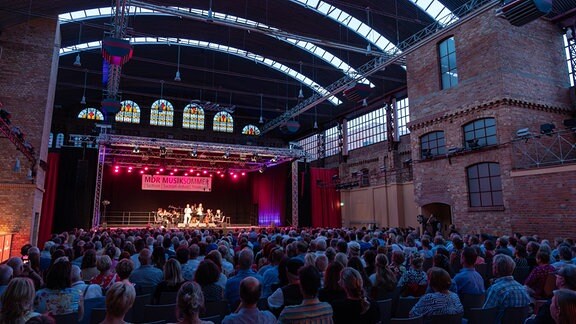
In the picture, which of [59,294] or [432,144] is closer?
[59,294]

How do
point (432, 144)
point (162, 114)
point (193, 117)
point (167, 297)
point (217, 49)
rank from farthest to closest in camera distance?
1. point (193, 117)
2. point (162, 114)
3. point (217, 49)
4. point (432, 144)
5. point (167, 297)

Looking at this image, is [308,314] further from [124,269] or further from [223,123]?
[223,123]

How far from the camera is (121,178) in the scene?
24.2m

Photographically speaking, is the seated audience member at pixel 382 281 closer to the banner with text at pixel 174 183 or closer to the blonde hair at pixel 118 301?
the blonde hair at pixel 118 301

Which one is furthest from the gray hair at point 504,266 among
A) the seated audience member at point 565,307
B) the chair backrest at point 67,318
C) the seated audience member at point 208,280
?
the chair backrest at point 67,318

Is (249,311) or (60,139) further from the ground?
(60,139)

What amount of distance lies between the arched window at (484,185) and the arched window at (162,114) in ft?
71.0

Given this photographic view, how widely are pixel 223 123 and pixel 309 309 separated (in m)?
27.6

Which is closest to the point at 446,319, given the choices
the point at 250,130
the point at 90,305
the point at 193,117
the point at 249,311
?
the point at 249,311

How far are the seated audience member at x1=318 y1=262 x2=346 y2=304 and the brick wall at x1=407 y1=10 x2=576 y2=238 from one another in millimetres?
10266

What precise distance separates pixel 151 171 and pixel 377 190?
13861mm

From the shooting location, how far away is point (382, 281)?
3871 mm

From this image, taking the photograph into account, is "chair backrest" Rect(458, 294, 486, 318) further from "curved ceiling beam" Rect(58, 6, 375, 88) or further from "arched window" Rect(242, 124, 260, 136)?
"arched window" Rect(242, 124, 260, 136)

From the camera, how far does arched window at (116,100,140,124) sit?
1033 inches
